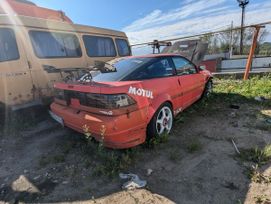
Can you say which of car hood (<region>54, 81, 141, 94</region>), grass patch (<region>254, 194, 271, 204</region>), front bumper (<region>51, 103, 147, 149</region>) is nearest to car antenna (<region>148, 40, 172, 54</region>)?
car hood (<region>54, 81, 141, 94</region>)

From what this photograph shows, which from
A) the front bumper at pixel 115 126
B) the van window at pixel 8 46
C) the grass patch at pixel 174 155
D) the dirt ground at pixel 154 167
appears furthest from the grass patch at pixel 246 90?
the van window at pixel 8 46

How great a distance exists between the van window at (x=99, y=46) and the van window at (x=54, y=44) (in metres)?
0.44

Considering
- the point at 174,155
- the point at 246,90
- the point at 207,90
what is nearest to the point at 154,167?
the point at 174,155

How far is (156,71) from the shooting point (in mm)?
3975

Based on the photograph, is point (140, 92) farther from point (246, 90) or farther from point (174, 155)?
point (246, 90)

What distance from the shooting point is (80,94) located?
3525 millimetres

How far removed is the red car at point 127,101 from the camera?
3150 mm

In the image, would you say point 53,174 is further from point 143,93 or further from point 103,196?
point 143,93

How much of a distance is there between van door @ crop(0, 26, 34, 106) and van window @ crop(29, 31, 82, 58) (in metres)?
0.44

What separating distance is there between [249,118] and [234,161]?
6.31 feet

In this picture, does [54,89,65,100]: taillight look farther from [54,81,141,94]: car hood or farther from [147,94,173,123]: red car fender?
[147,94,173,123]: red car fender

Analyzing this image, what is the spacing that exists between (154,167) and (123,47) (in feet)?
20.7

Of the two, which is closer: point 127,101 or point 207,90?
point 127,101

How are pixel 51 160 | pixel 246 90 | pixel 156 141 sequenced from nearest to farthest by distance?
pixel 51 160 → pixel 156 141 → pixel 246 90
